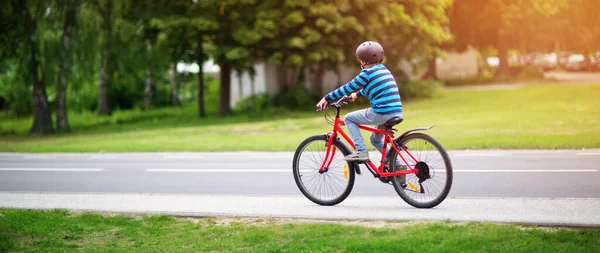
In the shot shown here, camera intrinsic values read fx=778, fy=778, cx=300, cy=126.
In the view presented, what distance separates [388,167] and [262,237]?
6.72 ft

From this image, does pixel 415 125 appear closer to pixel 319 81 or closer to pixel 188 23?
pixel 188 23

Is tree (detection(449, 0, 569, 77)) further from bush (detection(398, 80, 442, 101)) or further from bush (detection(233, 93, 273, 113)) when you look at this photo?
bush (detection(233, 93, 273, 113))

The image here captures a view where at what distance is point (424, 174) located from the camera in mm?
7918

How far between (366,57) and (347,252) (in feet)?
8.67

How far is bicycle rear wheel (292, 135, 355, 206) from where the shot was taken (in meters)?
8.44

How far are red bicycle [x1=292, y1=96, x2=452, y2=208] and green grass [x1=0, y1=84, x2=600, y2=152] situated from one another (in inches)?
288

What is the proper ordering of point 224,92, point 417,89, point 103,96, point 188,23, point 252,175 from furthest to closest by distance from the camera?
point 103,96 < point 417,89 < point 224,92 < point 188,23 < point 252,175

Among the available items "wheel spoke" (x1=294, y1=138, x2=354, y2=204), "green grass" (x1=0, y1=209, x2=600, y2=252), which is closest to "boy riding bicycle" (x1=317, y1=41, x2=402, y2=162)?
"wheel spoke" (x1=294, y1=138, x2=354, y2=204)

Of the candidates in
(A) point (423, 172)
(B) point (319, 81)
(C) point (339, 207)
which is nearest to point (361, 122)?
(A) point (423, 172)

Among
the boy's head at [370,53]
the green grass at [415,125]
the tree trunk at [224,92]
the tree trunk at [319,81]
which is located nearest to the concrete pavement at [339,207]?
the boy's head at [370,53]

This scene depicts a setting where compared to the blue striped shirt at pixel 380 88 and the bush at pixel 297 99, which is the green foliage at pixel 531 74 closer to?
the bush at pixel 297 99

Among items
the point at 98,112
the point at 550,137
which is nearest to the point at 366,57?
the point at 550,137

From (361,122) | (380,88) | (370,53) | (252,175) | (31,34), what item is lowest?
(252,175)

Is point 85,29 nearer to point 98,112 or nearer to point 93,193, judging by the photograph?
point 98,112
